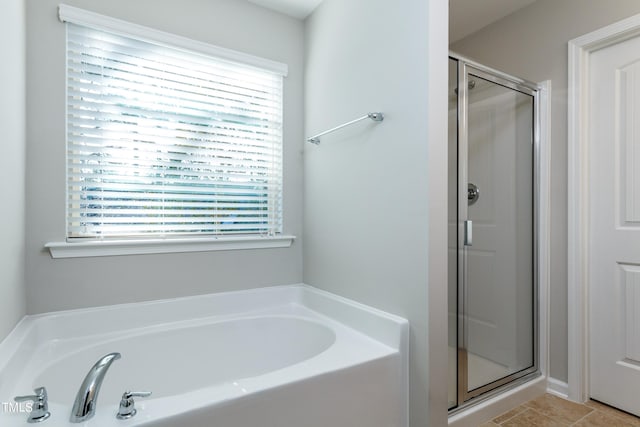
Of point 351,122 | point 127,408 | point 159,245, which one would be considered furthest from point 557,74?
point 127,408

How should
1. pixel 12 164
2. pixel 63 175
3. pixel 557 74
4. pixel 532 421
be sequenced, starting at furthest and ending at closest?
pixel 557 74 < pixel 532 421 < pixel 63 175 < pixel 12 164

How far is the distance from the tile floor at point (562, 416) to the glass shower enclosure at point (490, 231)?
0.44 ft

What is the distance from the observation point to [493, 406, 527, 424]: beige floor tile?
175 cm

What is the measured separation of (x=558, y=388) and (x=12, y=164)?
2968 millimetres

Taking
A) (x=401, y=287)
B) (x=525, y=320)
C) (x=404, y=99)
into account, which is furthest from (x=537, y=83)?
(x=401, y=287)

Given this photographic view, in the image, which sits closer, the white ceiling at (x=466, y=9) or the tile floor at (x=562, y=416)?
the tile floor at (x=562, y=416)

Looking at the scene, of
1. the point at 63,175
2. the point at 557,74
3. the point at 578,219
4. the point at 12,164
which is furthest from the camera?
the point at 557,74

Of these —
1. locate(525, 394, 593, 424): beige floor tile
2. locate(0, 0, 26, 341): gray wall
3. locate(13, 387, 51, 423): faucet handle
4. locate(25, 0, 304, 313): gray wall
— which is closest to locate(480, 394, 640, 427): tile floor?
locate(525, 394, 593, 424): beige floor tile

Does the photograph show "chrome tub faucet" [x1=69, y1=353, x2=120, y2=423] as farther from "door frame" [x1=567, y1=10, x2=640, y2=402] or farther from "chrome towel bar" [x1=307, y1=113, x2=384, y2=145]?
"door frame" [x1=567, y1=10, x2=640, y2=402]

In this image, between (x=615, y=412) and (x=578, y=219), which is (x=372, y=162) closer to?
(x=578, y=219)

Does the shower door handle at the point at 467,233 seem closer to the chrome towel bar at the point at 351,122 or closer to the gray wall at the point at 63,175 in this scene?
the chrome towel bar at the point at 351,122

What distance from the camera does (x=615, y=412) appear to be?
183cm

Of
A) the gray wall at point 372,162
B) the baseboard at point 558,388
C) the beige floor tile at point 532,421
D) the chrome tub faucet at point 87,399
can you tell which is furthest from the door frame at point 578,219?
the chrome tub faucet at point 87,399

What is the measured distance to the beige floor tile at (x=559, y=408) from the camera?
5.85 ft
